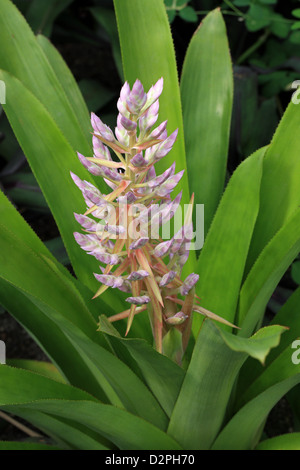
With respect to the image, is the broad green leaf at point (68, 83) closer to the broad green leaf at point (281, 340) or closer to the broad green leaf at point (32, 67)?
the broad green leaf at point (32, 67)

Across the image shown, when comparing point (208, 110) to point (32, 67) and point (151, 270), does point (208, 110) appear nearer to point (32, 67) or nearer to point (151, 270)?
point (32, 67)

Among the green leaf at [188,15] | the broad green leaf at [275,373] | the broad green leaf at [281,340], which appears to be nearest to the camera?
the broad green leaf at [275,373]

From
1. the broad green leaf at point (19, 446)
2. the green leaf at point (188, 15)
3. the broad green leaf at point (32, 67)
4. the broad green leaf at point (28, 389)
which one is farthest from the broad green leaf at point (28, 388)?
the green leaf at point (188, 15)

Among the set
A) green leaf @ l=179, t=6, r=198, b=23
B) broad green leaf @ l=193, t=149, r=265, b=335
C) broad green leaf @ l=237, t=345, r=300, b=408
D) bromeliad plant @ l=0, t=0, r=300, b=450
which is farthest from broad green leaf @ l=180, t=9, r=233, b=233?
green leaf @ l=179, t=6, r=198, b=23

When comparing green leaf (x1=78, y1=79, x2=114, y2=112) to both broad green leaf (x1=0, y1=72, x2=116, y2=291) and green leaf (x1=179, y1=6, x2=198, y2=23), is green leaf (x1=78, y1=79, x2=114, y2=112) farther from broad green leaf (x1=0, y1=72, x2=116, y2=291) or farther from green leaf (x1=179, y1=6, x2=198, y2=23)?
broad green leaf (x1=0, y1=72, x2=116, y2=291)

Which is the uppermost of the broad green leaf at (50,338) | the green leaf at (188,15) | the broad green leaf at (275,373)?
the green leaf at (188,15)
